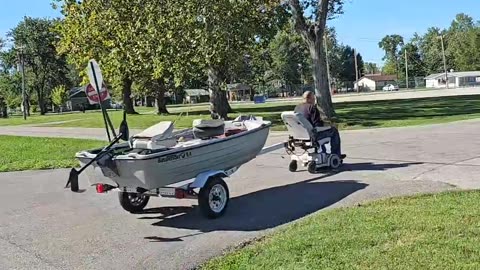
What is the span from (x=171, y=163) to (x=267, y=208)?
5.40 ft

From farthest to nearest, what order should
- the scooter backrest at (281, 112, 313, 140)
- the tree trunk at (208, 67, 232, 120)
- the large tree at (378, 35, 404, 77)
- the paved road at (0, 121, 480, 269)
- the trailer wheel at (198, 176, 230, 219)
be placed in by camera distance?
the large tree at (378, 35, 404, 77), the tree trunk at (208, 67, 232, 120), the scooter backrest at (281, 112, 313, 140), the trailer wheel at (198, 176, 230, 219), the paved road at (0, 121, 480, 269)

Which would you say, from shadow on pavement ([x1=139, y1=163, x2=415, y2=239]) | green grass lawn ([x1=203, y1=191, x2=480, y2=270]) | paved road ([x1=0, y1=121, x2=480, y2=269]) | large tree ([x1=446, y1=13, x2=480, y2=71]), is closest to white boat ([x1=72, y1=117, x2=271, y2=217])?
shadow on pavement ([x1=139, y1=163, x2=415, y2=239])

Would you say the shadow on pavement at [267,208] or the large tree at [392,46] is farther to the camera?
the large tree at [392,46]

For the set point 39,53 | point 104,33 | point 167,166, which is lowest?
point 167,166

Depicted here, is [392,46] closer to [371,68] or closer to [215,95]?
[371,68]

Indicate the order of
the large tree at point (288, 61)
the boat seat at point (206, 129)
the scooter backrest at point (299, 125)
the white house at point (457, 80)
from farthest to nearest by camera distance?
1. the white house at point (457, 80)
2. the large tree at point (288, 61)
3. the scooter backrest at point (299, 125)
4. the boat seat at point (206, 129)

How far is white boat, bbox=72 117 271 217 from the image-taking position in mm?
7258

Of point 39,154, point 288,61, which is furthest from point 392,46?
point 39,154

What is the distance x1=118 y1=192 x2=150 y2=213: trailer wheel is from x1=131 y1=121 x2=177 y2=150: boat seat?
0.75 meters

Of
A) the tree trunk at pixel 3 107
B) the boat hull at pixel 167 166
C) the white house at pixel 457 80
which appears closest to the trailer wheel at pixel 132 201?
the boat hull at pixel 167 166

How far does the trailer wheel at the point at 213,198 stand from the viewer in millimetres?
7691

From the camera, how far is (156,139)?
8227mm

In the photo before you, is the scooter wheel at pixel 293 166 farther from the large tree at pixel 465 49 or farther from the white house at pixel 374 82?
the white house at pixel 374 82

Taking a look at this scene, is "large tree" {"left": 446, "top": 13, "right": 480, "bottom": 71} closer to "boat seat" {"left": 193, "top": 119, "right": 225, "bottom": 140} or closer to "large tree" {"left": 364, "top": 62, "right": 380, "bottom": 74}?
"large tree" {"left": 364, "top": 62, "right": 380, "bottom": 74}
